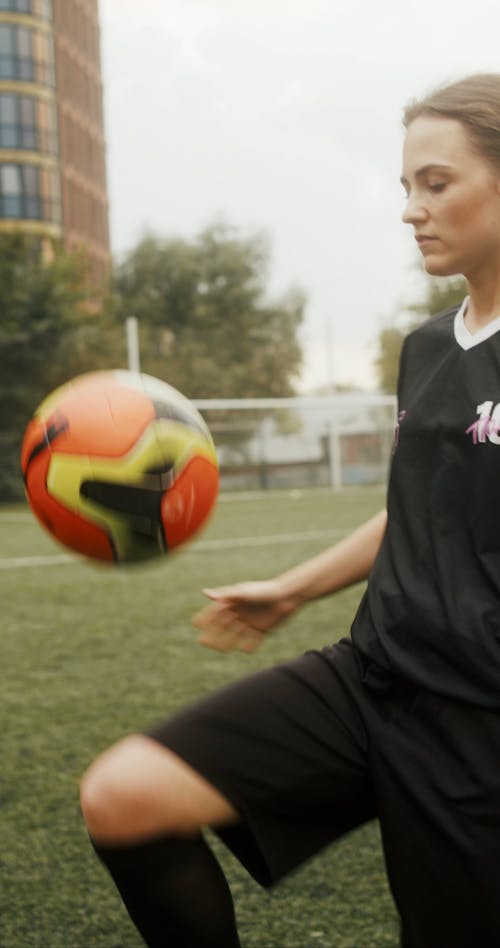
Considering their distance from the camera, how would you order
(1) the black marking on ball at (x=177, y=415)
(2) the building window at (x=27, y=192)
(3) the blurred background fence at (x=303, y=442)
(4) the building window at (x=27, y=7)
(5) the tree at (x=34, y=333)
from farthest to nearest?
(2) the building window at (x=27, y=192) < (4) the building window at (x=27, y=7) < (5) the tree at (x=34, y=333) < (3) the blurred background fence at (x=303, y=442) < (1) the black marking on ball at (x=177, y=415)

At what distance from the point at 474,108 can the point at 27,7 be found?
51063 millimetres

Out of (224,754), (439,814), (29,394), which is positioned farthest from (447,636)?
(29,394)

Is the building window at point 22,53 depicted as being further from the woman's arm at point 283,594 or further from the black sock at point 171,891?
the black sock at point 171,891

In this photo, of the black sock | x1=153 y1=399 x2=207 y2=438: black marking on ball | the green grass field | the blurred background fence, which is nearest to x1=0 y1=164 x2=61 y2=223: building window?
the blurred background fence

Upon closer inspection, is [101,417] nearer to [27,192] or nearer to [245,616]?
[245,616]

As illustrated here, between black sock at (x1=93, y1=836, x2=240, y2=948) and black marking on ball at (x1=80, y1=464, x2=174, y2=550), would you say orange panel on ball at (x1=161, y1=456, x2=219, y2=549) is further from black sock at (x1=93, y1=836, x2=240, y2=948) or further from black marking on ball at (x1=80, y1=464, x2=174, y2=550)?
black sock at (x1=93, y1=836, x2=240, y2=948)

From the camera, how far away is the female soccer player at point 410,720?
5.96 feet

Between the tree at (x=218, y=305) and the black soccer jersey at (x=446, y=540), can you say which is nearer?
the black soccer jersey at (x=446, y=540)

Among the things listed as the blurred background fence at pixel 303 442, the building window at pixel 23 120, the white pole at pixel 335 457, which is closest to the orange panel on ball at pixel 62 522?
the blurred background fence at pixel 303 442

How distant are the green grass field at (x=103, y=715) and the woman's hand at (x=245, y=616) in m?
0.31

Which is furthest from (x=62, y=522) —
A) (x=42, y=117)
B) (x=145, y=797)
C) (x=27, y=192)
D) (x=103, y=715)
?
(x=42, y=117)

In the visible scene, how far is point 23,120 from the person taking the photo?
49281 millimetres

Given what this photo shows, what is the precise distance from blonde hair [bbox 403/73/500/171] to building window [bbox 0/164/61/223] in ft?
162

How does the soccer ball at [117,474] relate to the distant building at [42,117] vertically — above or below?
below
